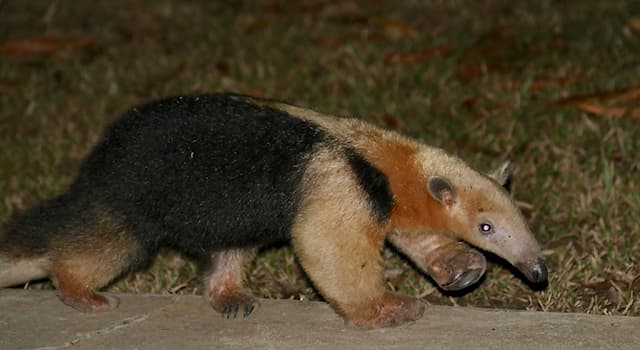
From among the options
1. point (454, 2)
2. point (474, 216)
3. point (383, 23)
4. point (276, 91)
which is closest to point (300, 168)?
point (474, 216)

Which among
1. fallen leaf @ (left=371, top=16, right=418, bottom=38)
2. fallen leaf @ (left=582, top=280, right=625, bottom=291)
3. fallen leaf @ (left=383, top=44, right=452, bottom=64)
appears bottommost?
fallen leaf @ (left=582, top=280, right=625, bottom=291)

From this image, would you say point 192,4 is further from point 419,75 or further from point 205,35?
point 419,75

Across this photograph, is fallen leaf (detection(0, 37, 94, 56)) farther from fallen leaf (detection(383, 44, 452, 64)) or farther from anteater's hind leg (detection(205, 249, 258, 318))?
anteater's hind leg (detection(205, 249, 258, 318))

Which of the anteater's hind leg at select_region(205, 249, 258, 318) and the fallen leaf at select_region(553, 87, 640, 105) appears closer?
the anteater's hind leg at select_region(205, 249, 258, 318)

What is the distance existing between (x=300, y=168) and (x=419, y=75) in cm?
360

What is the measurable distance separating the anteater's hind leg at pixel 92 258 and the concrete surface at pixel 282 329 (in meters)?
0.07

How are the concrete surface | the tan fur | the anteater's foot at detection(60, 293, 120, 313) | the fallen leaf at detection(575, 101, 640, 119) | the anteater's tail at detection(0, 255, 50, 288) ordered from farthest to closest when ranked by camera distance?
1. the fallen leaf at detection(575, 101, 640, 119)
2. the anteater's tail at detection(0, 255, 50, 288)
3. the anteater's foot at detection(60, 293, 120, 313)
4. the tan fur
5. the concrete surface

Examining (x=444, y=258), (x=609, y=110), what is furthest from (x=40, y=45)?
(x=444, y=258)

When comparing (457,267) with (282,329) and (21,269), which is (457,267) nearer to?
(282,329)

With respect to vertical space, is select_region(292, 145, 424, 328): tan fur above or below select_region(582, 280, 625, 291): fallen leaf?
above

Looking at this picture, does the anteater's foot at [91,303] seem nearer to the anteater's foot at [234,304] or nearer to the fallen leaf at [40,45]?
the anteater's foot at [234,304]

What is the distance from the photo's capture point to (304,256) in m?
4.79

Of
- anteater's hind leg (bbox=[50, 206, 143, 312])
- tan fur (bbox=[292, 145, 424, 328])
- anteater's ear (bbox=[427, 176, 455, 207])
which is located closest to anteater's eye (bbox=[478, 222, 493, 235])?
anteater's ear (bbox=[427, 176, 455, 207])

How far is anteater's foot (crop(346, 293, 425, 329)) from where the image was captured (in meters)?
4.76
